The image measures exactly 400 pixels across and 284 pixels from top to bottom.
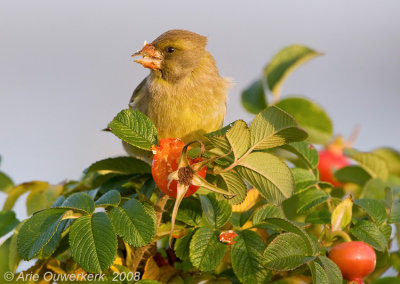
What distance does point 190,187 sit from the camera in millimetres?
962

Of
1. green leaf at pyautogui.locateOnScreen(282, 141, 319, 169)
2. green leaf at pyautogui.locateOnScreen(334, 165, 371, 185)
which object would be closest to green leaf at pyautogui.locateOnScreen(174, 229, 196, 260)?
green leaf at pyautogui.locateOnScreen(282, 141, 319, 169)

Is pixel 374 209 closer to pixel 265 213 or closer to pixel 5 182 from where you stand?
pixel 265 213

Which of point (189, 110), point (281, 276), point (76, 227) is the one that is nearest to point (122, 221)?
point (76, 227)

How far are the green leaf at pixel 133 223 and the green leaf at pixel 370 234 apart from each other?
0.42 meters

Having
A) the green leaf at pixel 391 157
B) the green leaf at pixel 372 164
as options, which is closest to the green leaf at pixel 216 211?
the green leaf at pixel 372 164

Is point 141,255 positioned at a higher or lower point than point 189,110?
lower

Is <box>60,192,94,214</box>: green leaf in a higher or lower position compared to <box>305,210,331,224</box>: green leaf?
higher

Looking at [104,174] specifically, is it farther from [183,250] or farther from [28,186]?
[183,250]

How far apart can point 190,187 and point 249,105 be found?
2.56 ft

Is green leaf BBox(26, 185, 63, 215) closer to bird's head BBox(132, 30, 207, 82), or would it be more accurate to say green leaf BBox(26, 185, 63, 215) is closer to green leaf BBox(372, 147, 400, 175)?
bird's head BBox(132, 30, 207, 82)

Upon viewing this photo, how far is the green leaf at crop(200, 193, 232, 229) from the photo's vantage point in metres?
1.04

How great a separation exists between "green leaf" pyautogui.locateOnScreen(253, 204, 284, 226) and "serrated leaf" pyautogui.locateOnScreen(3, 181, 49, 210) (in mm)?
591

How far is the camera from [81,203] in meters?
1.00

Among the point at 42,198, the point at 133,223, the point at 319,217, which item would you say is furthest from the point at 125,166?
the point at 319,217
